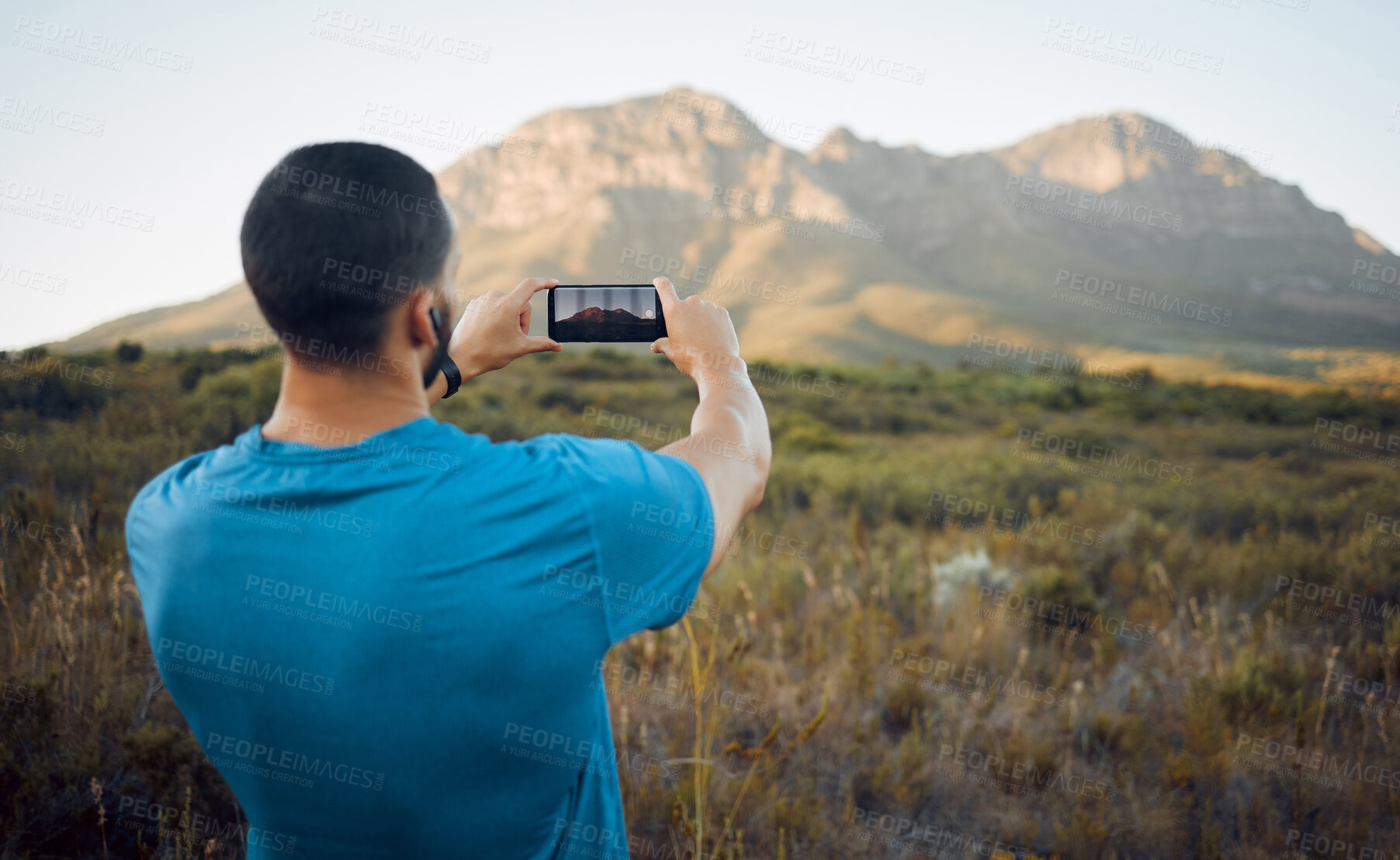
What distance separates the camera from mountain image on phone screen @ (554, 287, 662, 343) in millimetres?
1664

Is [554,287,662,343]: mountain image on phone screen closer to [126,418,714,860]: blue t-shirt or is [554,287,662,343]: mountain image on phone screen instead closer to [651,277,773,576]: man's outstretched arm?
[651,277,773,576]: man's outstretched arm

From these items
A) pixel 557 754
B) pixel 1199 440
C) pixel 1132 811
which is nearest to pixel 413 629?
pixel 557 754

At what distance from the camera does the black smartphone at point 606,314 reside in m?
1.66

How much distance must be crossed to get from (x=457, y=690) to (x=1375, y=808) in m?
4.46

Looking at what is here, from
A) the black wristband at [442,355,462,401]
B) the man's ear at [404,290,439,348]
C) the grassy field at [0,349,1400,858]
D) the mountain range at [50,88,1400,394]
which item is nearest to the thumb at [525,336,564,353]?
the black wristband at [442,355,462,401]

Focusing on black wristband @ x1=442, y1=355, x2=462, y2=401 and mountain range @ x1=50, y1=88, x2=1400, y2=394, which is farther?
mountain range @ x1=50, y1=88, x2=1400, y2=394

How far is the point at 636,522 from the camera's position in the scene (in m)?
1.05

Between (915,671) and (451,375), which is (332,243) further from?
(915,671)

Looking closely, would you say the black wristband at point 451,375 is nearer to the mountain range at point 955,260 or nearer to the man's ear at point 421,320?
the man's ear at point 421,320

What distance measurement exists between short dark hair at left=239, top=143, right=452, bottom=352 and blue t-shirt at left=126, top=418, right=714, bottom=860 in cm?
18

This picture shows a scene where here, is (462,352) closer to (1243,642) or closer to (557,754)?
(557,754)

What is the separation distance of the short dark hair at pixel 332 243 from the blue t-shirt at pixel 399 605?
0.60 ft

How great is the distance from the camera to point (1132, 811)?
317 cm

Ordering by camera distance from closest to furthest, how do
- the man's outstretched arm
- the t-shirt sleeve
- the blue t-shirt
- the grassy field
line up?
the blue t-shirt → the t-shirt sleeve → the man's outstretched arm → the grassy field
